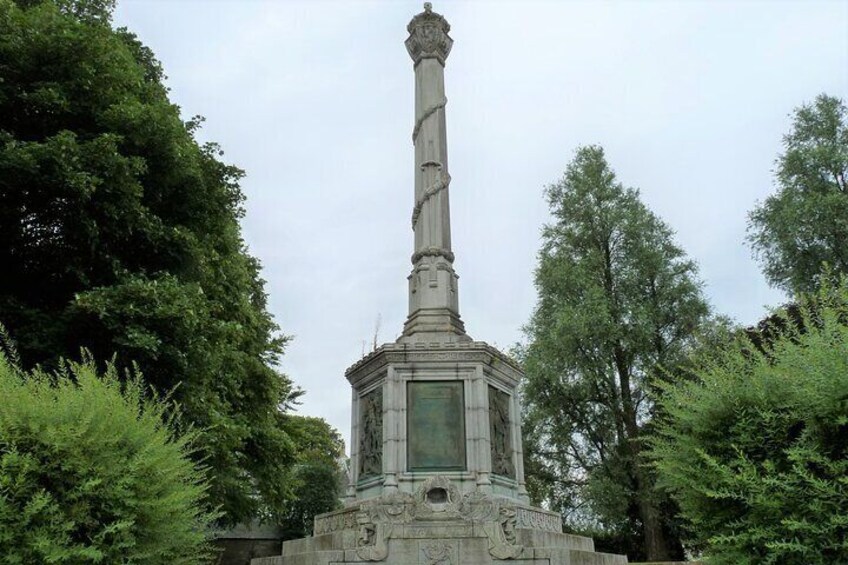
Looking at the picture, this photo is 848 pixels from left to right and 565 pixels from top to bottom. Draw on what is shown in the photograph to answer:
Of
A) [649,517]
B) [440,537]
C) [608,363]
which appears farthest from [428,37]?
[649,517]

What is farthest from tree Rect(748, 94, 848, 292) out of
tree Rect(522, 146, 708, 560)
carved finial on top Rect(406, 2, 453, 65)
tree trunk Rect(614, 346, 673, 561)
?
carved finial on top Rect(406, 2, 453, 65)

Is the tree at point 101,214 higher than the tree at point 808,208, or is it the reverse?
the tree at point 808,208

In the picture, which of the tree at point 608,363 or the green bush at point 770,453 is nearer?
the green bush at point 770,453

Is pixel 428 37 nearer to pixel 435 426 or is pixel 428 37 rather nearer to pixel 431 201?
pixel 431 201

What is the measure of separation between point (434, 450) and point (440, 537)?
1827 mm

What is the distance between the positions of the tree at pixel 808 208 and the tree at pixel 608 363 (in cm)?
303

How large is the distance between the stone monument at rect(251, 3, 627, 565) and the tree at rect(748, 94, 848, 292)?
14844mm

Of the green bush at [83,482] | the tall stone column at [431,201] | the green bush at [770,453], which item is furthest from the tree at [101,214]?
the green bush at [770,453]

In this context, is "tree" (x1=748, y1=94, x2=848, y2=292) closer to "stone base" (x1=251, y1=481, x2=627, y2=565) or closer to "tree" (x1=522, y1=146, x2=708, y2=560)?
"tree" (x1=522, y1=146, x2=708, y2=560)

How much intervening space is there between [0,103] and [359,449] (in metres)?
8.67

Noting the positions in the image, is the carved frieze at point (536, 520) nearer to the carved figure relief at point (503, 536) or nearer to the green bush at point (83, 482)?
the carved figure relief at point (503, 536)

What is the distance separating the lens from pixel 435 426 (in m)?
11.9

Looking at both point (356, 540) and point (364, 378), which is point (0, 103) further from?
point (356, 540)

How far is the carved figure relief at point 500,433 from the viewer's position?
12.1m
